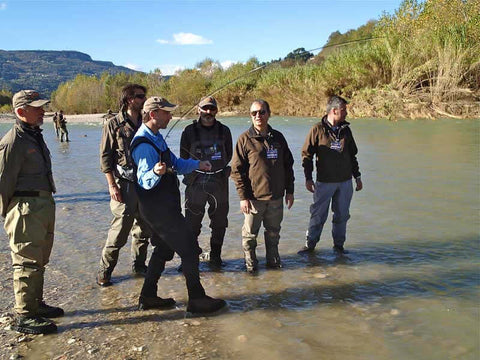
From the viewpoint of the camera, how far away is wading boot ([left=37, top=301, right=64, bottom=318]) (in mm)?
4129

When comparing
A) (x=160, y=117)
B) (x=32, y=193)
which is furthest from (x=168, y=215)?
(x=32, y=193)

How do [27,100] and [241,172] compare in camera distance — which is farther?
[241,172]

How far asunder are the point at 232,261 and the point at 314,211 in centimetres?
118

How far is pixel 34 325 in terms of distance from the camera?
151 inches

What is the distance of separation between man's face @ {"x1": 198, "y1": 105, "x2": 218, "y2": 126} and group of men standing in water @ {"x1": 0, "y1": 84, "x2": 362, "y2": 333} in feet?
0.04

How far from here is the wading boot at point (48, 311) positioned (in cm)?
413

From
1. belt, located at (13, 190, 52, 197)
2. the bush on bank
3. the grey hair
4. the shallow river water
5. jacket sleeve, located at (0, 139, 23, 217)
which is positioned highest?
the bush on bank

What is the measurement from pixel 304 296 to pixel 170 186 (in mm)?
1749

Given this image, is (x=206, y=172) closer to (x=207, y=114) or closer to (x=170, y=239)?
(x=207, y=114)

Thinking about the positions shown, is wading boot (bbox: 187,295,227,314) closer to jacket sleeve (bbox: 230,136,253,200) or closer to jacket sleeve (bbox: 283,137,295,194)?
jacket sleeve (bbox: 230,136,253,200)

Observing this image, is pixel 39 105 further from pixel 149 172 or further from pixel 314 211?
pixel 314 211

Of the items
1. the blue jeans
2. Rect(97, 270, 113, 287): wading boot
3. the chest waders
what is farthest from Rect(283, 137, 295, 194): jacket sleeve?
Rect(97, 270, 113, 287): wading boot

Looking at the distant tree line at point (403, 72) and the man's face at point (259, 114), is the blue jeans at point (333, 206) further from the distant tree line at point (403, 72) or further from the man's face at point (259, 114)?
the distant tree line at point (403, 72)

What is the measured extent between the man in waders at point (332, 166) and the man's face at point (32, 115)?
3058mm
